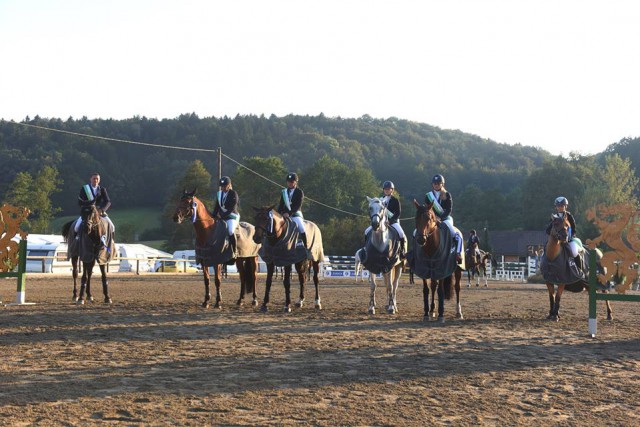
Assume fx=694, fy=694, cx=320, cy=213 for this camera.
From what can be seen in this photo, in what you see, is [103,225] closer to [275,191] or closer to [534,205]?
[275,191]

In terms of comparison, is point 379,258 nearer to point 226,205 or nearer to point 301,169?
point 226,205

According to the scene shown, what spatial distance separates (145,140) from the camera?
330 feet

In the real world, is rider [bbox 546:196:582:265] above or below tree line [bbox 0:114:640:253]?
below

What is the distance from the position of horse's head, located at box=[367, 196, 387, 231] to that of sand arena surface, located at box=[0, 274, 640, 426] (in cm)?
Answer: 217

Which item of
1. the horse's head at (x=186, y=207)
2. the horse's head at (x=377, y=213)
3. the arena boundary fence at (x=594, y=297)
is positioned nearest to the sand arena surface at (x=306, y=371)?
the arena boundary fence at (x=594, y=297)

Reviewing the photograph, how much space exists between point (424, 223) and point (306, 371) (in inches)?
253

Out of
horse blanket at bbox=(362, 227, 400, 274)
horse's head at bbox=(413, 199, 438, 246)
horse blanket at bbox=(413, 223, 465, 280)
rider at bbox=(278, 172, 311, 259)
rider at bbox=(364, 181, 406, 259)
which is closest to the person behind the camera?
horse's head at bbox=(413, 199, 438, 246)

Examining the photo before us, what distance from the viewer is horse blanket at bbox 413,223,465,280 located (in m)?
14.7

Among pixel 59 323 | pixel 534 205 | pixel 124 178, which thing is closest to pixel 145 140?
pixel 124 178

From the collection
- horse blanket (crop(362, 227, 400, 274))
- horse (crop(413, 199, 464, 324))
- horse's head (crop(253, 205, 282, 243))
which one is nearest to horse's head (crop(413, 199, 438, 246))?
horse (crop(413, 199, 464, 324))

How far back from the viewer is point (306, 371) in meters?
8.58

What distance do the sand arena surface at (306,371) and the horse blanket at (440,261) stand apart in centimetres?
108

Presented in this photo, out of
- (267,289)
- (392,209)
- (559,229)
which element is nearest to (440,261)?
(392,209)

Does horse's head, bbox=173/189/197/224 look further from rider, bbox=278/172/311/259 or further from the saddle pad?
the saddle pad
